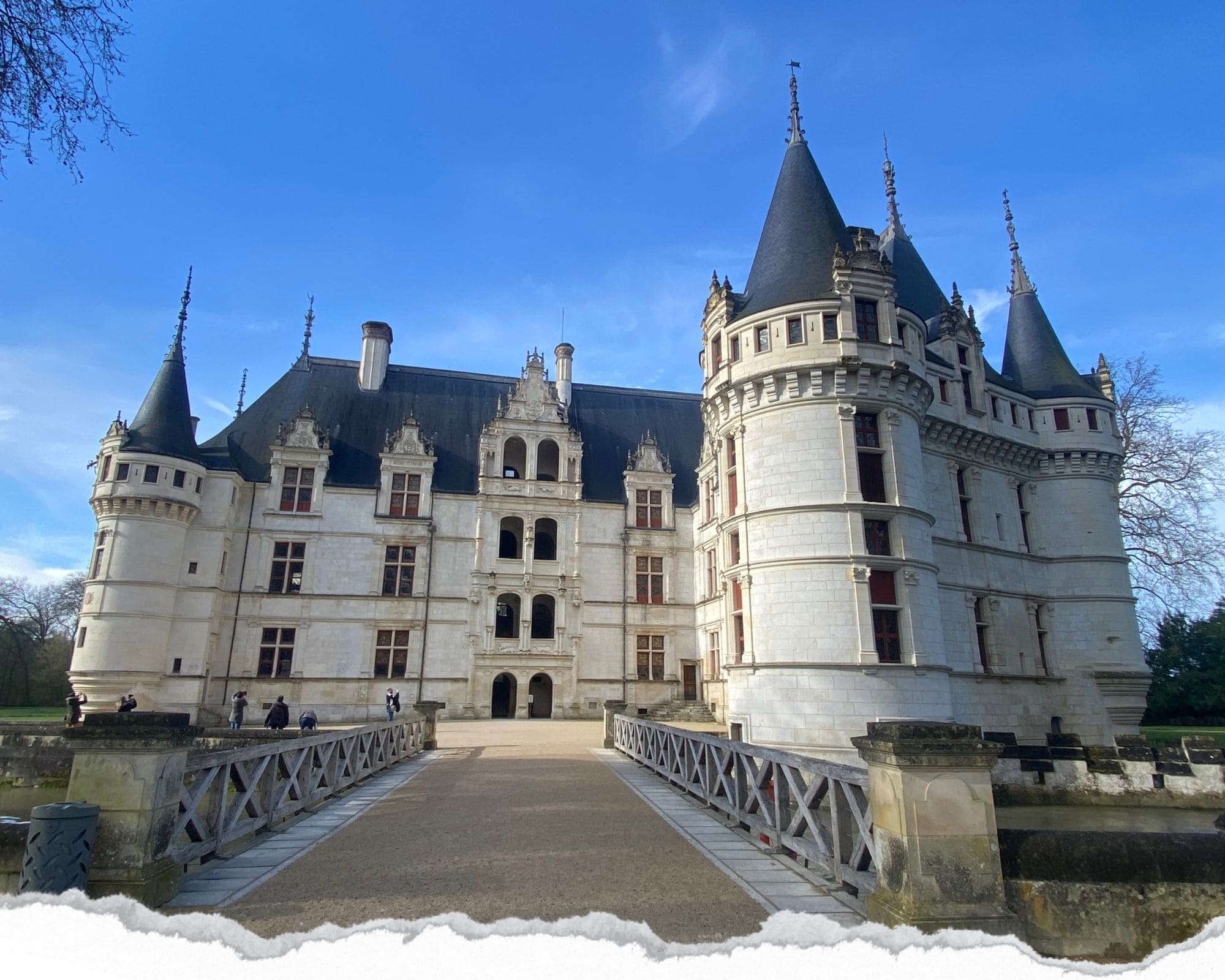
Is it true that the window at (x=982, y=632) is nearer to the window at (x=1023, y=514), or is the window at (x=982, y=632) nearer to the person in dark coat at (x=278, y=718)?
the window at (x=1023, y=514)

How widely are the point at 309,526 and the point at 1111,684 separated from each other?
2953 cm

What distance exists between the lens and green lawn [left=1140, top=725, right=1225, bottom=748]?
81.9 feet

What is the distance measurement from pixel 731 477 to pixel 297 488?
1917 centimetres

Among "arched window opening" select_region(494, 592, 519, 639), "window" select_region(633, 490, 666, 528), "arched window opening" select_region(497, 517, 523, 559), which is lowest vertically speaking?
"arched window opening" select_region(494, 592, 519, 639)

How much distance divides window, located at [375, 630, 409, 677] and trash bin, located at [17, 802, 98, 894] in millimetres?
24427

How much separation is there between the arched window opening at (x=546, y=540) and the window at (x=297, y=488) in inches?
387

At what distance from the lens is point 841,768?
242 inches

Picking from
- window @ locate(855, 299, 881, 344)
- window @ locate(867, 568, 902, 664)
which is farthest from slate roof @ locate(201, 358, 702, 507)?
window @ locate(867, 568, 902, 664)

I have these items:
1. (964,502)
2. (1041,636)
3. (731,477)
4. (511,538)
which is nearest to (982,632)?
(1041,636)

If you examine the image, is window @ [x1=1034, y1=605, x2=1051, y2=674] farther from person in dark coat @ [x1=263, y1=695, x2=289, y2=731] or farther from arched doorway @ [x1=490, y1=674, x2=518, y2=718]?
person in dark coat @ [x1=263, y1=695, x2=289, y2=731]

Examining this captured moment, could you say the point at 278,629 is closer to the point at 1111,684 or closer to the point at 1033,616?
the point at 1033,616

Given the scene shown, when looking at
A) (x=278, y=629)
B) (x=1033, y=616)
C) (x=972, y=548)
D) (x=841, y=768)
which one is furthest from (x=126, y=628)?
(x=1033, y=616)

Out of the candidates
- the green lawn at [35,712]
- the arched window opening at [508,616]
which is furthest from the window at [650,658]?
the green lawn at [35,712]

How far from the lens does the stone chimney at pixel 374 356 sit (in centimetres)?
3406
